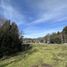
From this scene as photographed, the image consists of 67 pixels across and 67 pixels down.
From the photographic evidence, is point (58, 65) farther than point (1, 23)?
No

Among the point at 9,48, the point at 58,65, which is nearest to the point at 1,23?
the point at 9,48

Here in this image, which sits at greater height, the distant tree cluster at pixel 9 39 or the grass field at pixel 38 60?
the distant tree cluster at pixel 9 39

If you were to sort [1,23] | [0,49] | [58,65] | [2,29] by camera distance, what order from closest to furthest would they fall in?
[58,65], [0,49], [2,29], [1,23]

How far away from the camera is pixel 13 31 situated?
34094 mm

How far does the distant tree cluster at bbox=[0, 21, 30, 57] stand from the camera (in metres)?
28.7

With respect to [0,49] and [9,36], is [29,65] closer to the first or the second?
[0,49]

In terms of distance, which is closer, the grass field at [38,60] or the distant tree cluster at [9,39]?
the grass field at [38,60]

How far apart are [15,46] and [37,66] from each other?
1901cm

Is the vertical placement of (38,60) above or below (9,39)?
below

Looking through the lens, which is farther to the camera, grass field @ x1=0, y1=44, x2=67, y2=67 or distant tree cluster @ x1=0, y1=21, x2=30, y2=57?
distant tree cluster @ x1=0, y1=21, x2=30, y2=57

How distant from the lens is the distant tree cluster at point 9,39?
2873cm

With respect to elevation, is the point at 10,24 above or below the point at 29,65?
above

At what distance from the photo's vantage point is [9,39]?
31.3 meters

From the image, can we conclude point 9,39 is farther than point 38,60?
Yes
